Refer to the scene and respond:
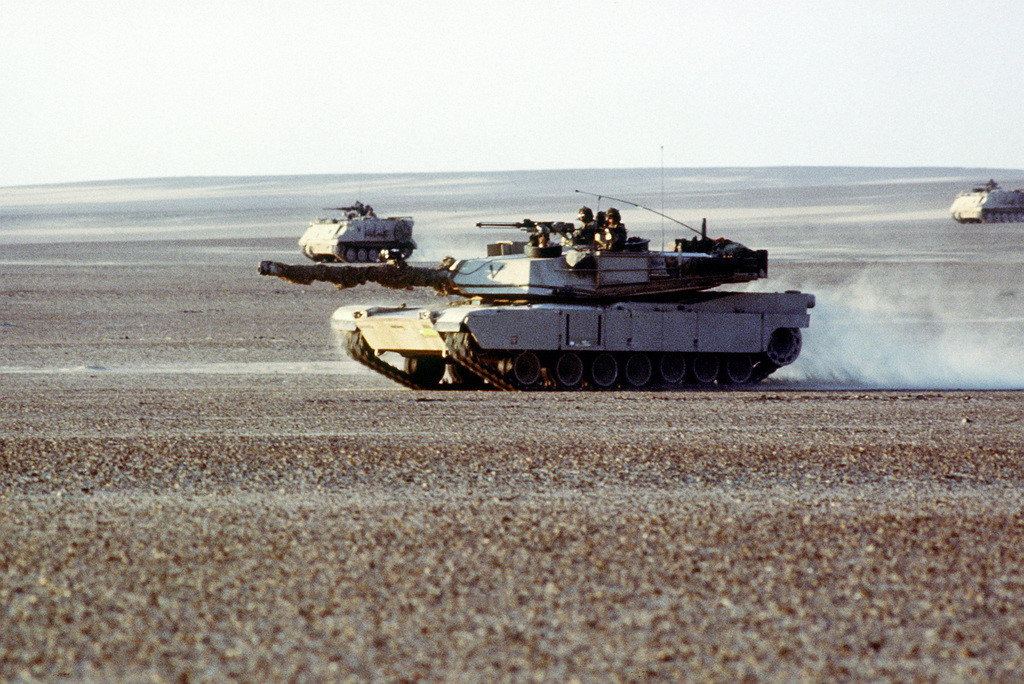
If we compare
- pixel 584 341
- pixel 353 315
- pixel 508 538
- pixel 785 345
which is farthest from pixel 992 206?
pixel 508 538

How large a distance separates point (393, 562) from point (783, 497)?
3.51 metres

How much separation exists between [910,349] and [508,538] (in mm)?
19214

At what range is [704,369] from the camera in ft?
72.6

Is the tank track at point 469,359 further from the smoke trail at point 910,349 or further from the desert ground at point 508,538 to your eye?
the smoke trail at point 910,349

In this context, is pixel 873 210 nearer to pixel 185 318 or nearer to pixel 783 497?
pixel 185 318

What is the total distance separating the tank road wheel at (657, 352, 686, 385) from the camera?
71.1 ft

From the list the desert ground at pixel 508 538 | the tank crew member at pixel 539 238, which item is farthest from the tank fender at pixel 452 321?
the tank crew member at pixel 539 238

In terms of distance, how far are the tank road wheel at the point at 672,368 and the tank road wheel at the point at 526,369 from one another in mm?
2158

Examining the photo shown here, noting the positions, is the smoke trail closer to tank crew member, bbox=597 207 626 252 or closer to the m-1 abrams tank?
the m-1 abrams tank

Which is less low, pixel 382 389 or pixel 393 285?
pixel 393 285

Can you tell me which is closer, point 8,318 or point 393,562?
point 393,562

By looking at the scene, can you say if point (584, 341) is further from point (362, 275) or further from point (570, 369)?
point (362, 275)

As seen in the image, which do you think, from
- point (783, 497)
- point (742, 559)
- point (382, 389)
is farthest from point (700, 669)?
point (382, 389)

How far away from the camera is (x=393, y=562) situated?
28.3 feet
